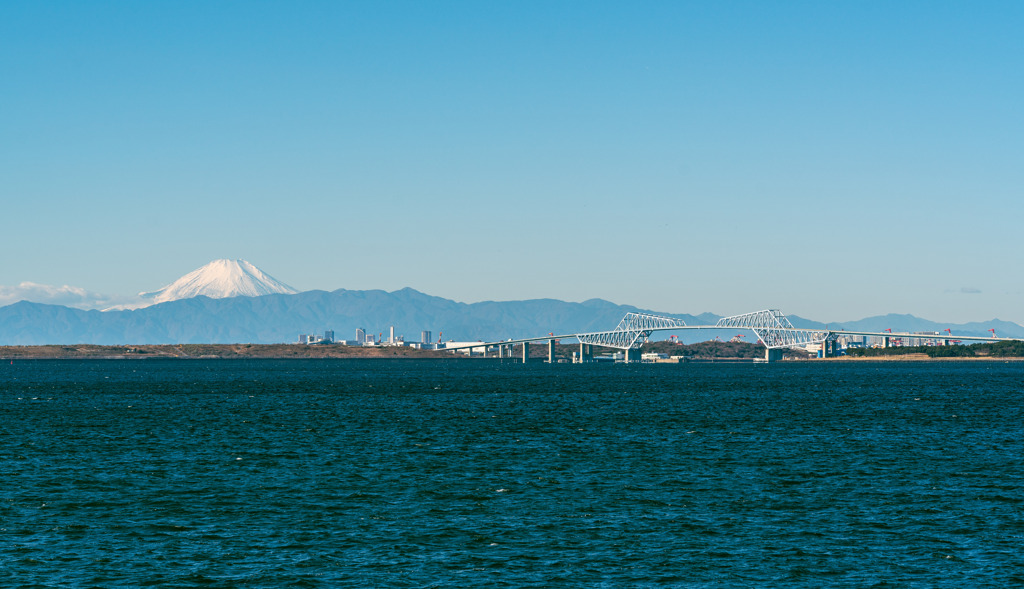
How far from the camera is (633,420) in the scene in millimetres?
85812

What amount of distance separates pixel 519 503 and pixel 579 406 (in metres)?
66.1

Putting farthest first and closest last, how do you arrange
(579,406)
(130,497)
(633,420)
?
(579,406)
(633,420)
(130,497)

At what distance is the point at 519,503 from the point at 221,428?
41.9 metres

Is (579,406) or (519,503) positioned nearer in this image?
(519,503)

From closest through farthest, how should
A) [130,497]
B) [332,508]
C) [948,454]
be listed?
[332,508] → [130,497] → [948,454]

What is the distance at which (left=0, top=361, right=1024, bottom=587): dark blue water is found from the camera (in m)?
30.5

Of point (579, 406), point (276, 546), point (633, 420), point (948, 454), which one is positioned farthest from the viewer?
point (579, 406)

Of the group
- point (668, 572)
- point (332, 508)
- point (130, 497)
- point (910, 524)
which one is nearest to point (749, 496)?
point (910, 524)

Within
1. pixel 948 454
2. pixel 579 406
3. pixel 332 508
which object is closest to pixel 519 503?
pixel 332 508

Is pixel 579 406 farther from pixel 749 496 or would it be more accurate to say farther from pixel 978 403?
pixel 749 496

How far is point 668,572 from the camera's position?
3020 centimetres

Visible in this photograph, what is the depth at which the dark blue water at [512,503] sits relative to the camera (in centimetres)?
3050

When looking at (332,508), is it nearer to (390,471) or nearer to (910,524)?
(390,471)

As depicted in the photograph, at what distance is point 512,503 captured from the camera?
137 ft
